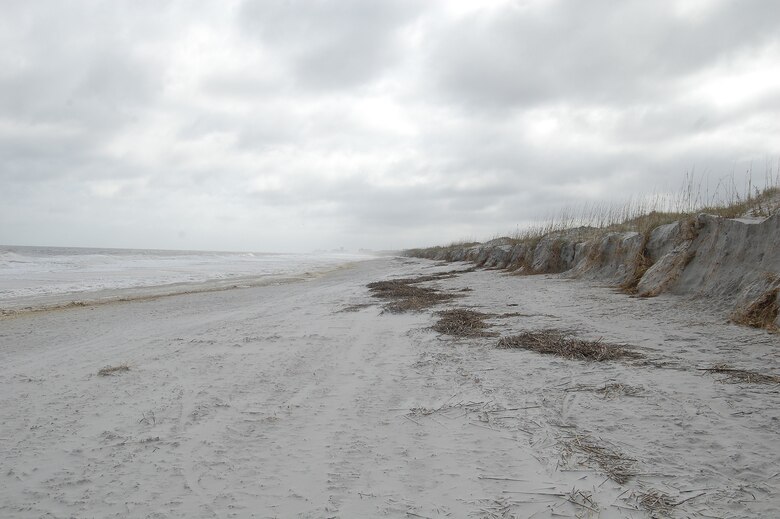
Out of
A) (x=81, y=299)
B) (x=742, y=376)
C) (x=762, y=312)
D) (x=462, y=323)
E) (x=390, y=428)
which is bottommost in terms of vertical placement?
(x=81, y=299)

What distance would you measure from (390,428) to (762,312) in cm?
483

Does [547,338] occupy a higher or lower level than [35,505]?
higher

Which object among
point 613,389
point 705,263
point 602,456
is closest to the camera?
point 602,456

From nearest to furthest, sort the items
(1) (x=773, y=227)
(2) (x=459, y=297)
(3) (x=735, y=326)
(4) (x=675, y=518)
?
1. (4) (x=675, y=518)
2. (3) (x=735, y=326)
3. (1) (x=773, y=227)
4. (2) (x=459, y=297)

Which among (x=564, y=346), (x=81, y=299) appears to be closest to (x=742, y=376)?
(x=564, y=346)

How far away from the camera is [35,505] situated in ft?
7.16

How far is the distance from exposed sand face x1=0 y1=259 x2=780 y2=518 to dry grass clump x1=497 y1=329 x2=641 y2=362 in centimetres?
19

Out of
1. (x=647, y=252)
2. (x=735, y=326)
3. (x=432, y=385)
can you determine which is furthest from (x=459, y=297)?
(x=432, y=385)

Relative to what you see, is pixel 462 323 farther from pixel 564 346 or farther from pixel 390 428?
pixel 390 428

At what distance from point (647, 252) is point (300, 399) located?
350 inches

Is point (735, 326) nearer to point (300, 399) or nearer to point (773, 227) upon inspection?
point (773, 227)

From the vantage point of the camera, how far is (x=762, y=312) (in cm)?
473

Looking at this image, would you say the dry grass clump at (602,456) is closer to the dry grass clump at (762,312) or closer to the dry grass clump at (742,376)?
the dry grass clump at (742,376)

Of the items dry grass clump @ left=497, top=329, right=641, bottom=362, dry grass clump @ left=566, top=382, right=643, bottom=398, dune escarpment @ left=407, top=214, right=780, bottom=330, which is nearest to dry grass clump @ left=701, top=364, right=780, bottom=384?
dry grass clump @ left=497, top=329, right=641, bottom=362
